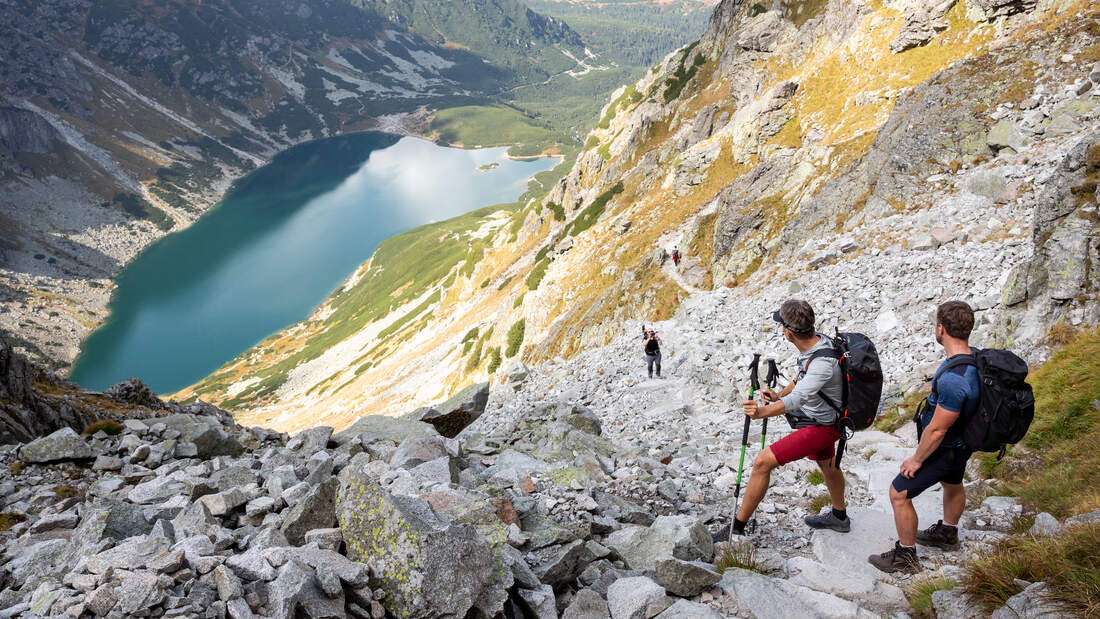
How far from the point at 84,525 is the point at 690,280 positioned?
A: 3524 cm

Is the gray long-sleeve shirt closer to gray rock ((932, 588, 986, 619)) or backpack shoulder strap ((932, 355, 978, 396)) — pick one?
backpack shoulder strap ((932, 355, 978, 396))

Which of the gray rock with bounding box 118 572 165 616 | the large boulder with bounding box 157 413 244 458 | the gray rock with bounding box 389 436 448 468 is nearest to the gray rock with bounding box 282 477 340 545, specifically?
the gray rock with bounding box 118 572 165 616

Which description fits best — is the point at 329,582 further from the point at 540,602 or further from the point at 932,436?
the point at 932,436

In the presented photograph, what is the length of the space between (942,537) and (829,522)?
4.56ft

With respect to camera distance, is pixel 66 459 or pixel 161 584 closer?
pixel 161 584

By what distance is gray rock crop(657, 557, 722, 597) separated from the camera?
627 centimetres

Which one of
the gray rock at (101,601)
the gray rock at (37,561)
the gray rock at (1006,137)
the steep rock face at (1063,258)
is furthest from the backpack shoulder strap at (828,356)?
the gray rock at (1006,137)

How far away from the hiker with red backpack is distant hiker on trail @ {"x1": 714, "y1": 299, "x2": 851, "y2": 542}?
929 mm

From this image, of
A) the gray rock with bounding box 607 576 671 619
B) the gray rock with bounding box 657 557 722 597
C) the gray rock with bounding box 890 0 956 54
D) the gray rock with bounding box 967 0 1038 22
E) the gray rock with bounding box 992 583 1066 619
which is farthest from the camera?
the gray rock with bounding box 890 0 956 54

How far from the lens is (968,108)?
2503 centimetres

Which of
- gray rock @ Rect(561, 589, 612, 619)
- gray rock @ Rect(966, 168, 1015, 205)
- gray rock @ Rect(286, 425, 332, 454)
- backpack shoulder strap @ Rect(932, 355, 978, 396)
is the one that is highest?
gray rock @ Rect(966, 168, 1015, 205)

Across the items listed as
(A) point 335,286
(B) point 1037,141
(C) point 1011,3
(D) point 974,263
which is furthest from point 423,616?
(A) point 335,286

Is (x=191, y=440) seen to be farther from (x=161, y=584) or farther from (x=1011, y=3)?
(x=1011, y=3)

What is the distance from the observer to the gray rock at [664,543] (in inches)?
285
